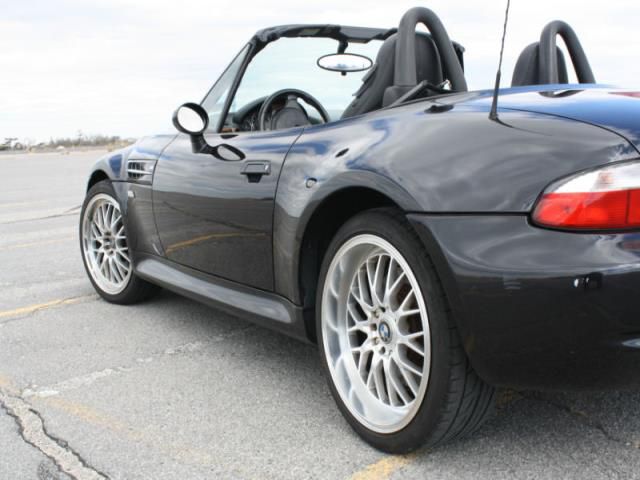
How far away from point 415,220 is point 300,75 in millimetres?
1898

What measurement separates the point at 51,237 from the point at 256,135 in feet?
17.0

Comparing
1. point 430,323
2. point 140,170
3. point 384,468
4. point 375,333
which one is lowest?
point 384,468

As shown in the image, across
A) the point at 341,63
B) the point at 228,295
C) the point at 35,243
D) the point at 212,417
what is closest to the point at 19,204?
the point at 35,243

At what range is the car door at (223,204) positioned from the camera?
117 inches

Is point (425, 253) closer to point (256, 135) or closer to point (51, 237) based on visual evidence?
point (256, 135)

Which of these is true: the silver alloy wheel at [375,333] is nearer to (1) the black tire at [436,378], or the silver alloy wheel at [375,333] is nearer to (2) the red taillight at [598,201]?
(1) the black tire at [436,378]

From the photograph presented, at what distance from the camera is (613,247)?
189 cm

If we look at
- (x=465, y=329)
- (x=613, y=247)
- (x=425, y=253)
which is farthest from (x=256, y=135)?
(x=613, y=247)

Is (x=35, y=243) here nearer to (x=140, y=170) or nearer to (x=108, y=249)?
(x=108, y=249)

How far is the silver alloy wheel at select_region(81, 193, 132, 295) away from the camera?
452 centimetres

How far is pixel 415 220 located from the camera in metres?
2.21

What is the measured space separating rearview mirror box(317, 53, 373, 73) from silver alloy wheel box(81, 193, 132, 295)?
1522 mm

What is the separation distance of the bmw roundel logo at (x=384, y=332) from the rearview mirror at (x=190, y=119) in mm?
1508

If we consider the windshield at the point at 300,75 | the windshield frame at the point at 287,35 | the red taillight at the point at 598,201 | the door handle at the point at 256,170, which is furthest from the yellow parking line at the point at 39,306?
the red taillight at the point at 598,201
